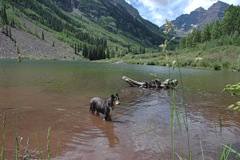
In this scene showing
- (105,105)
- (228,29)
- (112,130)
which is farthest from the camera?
(228,29)

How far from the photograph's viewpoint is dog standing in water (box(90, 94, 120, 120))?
10.4 metres

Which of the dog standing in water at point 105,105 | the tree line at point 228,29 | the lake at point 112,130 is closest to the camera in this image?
the lake at point 112,130

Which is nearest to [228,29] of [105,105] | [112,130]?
[105,105]

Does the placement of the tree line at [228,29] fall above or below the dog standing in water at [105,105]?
above

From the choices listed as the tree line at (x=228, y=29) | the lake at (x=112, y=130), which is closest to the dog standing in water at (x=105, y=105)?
the lake at (x=112, y=130)

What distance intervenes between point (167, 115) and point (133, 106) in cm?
263

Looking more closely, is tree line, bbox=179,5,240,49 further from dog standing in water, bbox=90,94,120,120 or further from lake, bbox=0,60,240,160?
dog standing in water, bbox=90,94,120,120

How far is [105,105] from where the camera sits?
1069 centimetres

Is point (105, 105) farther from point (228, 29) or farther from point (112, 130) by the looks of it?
point (228, 29)

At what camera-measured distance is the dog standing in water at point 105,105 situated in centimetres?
1036

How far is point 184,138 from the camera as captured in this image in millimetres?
8281

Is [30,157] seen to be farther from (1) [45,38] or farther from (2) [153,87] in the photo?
(1) [45,38]

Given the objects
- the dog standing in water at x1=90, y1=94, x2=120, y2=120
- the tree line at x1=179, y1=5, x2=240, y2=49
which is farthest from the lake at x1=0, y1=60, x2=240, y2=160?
the tree line at x1=179, y1=5, x2=240, y2=49

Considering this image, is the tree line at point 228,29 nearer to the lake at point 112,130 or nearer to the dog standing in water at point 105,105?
the lake at point 112,130
